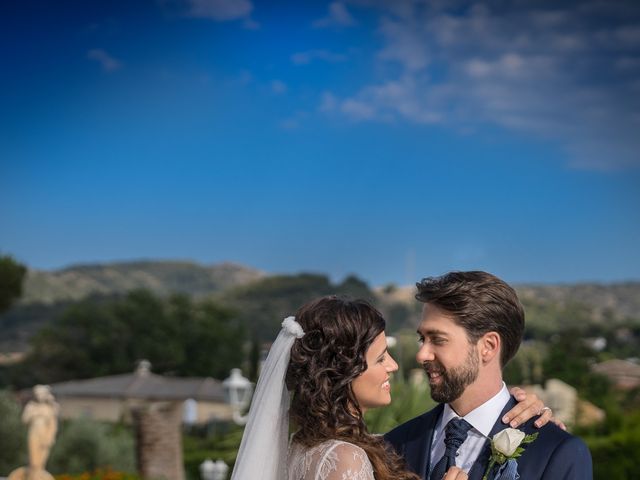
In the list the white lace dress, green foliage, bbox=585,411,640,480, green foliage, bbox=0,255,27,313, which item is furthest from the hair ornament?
green foliage, bbox=0,255,27,313

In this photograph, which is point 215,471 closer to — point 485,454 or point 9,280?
point 485,454

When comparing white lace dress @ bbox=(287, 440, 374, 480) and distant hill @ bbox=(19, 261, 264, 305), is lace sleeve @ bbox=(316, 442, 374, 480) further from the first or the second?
distant hill @ bbox=(19, 261, 264, 305)

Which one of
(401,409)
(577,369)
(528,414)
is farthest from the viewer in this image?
(577,369)

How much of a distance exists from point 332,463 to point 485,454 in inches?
21.3

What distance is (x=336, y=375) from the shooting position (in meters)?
2.78

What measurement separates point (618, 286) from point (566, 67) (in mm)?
35097

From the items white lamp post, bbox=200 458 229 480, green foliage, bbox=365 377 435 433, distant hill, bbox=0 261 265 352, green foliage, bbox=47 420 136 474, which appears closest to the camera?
green foliage, bbox=365 377 435 433

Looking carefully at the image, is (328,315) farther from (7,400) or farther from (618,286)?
(618,286)

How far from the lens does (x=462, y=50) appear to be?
13262 centimetres

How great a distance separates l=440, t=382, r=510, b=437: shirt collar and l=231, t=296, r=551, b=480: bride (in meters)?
0.07

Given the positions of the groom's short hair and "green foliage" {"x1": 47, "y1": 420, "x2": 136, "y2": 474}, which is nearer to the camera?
the groom's short hair

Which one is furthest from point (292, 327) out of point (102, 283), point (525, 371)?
point (102, 283)

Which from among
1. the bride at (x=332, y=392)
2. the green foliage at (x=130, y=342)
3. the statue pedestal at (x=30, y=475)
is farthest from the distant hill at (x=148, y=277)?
the bride at (x=332, y=392)

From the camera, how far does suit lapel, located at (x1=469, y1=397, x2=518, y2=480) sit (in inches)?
113
